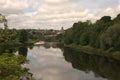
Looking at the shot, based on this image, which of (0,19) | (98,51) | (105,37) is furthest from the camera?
(98,51)

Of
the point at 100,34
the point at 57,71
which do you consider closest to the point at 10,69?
the point at 57,71

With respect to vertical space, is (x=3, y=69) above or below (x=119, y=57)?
above

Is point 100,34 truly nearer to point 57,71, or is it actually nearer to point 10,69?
point 57,71

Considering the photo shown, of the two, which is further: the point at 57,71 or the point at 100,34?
the point at 100,34

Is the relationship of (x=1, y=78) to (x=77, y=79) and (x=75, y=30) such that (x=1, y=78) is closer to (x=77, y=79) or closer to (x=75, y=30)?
(x=77, y=79)

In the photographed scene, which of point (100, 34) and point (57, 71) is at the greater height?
point (100, 34)

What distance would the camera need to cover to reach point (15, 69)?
12727 mm

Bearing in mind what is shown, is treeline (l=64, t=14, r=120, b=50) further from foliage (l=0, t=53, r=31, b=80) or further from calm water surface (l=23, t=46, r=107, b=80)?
foliage (l=0, t=53, r=31, b=80)

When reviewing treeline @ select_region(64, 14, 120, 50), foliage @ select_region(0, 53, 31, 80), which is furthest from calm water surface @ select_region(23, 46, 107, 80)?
foliage @ select_region(0, 53, 31, 80)

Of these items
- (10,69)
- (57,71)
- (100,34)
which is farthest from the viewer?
(100,34)

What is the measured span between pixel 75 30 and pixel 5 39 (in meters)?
131

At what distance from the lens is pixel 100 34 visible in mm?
95250

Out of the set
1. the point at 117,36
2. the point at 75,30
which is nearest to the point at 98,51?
the point at 117,36

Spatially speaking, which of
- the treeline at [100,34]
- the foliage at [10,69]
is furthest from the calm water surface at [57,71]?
the foliage at [10,69]
